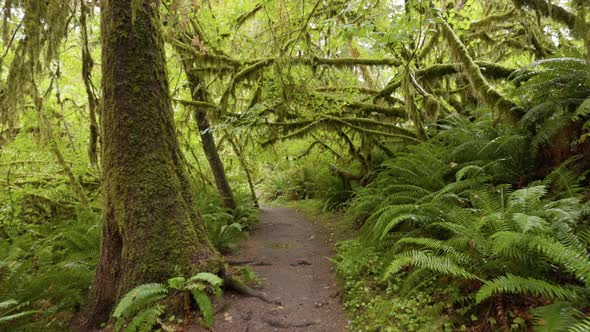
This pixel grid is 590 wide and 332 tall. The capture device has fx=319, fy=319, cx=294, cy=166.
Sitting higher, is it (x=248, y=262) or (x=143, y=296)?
(x=143, y=296)

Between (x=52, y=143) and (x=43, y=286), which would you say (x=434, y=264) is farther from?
(x=52, y=143)

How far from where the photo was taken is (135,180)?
366 centimetres

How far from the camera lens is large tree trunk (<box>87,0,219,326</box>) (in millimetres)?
3596

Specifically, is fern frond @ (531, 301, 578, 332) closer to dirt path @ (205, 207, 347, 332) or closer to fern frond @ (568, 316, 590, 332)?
fern frond @ (568, 316, 590, 332)

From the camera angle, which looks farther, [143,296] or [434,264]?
[143,296]

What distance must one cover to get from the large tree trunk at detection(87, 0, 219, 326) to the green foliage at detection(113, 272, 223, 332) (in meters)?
0.23

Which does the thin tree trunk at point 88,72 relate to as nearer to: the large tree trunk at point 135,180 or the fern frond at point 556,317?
the large tree trunk at point 135,180

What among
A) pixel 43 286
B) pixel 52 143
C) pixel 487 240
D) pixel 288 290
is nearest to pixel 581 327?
pixel 487 240

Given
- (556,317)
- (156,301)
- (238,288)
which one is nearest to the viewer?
(556,317)

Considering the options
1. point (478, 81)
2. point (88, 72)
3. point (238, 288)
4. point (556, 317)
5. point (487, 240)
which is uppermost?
point (88, 72)

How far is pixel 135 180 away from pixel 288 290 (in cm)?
240

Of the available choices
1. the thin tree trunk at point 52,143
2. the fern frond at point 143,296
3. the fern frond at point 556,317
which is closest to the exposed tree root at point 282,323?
the fern frond at point 143,296

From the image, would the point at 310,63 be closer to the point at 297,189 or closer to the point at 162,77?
the point at 162,77

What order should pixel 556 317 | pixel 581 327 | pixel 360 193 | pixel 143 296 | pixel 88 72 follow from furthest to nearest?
1. pixel 360 193
2. pixel 88 72
3. pixel 143 296
4. pixel 556 317
5. pixel 581 327
